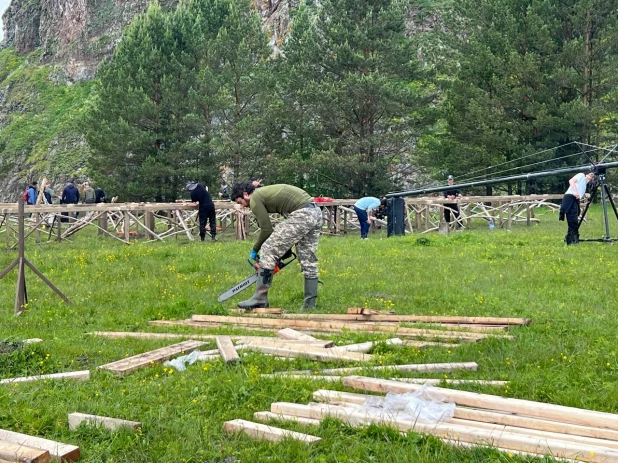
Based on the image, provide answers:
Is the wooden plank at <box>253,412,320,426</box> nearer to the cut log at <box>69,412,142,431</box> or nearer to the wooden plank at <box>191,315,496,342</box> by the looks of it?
the cut log at <box>69,412,142,431</box>

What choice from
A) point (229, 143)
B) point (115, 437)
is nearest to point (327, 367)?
point (115, 437)

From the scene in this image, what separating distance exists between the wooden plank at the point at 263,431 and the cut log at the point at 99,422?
0.64 m

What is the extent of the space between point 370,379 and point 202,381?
1.44 meters

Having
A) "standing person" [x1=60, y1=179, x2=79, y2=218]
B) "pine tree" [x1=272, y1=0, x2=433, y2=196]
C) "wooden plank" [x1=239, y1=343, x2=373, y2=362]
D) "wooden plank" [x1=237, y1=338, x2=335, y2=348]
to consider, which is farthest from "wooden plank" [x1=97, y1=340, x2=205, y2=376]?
"pine tree" [x1=272, y1=0, x2=433, y2=196]

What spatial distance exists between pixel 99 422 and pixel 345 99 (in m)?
28.9

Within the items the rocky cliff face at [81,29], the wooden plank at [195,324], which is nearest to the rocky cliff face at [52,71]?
the rocky cliff face at [81,29]

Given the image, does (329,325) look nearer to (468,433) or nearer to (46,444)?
(468,433)

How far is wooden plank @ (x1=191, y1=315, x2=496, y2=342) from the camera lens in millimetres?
6828

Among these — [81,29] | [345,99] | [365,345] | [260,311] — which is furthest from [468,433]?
[81,29]

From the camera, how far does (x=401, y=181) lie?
117 ft

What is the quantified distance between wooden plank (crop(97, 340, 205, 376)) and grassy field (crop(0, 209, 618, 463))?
128mm

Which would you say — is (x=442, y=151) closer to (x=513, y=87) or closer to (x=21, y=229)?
(x=513, y=87)

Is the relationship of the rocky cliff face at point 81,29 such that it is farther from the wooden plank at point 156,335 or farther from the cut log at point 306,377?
the cut log at point 306,377

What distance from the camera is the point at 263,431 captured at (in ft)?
13.8
